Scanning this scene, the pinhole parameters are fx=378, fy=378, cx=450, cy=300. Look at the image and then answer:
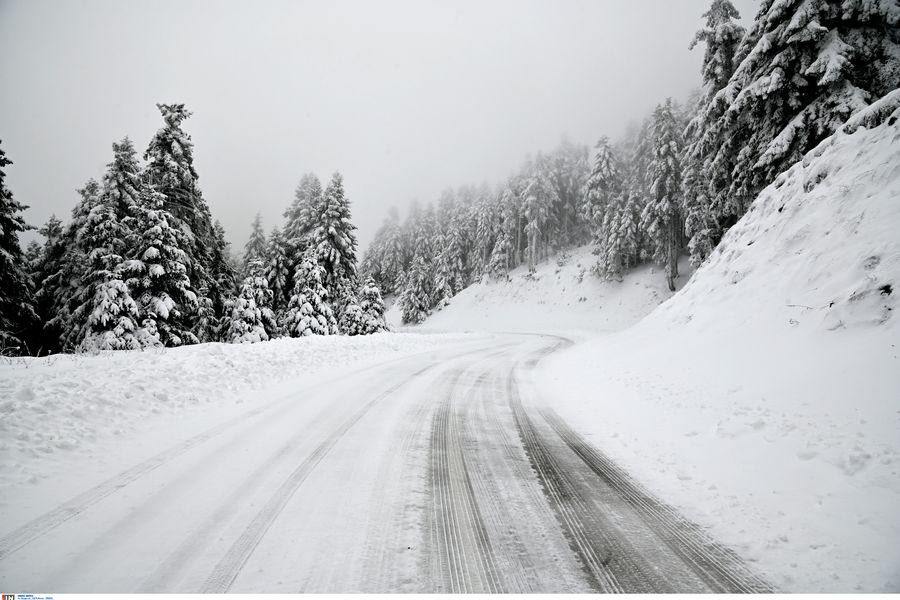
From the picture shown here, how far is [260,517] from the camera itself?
3.04 meters

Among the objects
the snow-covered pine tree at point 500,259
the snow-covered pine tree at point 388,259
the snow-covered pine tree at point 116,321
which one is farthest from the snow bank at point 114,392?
the snow-covered pine tree at point 388,259

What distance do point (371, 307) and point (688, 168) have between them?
73.3 ft

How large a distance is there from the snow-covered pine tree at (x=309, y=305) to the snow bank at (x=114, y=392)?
9.95 m

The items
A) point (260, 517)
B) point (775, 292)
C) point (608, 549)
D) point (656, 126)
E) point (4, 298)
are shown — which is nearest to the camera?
point (608, 549)

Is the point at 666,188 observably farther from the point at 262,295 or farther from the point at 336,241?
the point at 262,295

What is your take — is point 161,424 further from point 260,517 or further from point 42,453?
point 260,517

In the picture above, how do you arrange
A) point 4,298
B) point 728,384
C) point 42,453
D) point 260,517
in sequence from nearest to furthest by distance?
point 260,517 → point 42,453 → point 728,384 → point 4,298

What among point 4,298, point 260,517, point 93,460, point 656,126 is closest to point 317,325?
point 4,298

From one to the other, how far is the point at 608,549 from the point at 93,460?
5216 millimetres

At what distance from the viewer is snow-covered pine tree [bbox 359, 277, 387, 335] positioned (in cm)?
2566

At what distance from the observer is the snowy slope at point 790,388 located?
10.1 feet

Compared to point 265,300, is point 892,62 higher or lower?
higher

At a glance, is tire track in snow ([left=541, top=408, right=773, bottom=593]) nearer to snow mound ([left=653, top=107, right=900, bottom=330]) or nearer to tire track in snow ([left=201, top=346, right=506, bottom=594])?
tire track in snow ([left=201, top=346, right=506, bottom=594])

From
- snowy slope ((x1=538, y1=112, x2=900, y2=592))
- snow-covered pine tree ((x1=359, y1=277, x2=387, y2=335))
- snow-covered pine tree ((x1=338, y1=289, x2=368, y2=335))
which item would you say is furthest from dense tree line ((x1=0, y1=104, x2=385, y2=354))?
snowy slope ((x1=538, y1=112, x2=900, y2=592))
